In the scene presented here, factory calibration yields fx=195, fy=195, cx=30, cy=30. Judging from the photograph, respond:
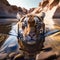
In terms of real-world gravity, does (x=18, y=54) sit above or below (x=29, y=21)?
below

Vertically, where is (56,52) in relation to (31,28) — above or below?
below

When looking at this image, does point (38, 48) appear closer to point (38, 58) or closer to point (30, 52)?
point (30, 52)

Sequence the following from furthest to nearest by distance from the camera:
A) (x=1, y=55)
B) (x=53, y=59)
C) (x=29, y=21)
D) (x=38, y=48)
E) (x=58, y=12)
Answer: (x=58, y=12), (x=29, y=21), (x=38, y=48), (x=1, y=55), (x=53, y=59)

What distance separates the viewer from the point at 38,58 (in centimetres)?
521

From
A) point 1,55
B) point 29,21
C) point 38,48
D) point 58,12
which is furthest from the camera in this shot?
point 58,12

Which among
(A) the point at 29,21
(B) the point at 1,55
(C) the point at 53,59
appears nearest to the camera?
(C) the point at 53,59

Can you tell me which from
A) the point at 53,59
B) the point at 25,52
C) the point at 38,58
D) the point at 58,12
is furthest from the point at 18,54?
the point at 58,12

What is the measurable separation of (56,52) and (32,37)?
3.24ft

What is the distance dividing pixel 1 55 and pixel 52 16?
38784 mm

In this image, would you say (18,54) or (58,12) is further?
(58,12)

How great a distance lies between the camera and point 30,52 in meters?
5.70

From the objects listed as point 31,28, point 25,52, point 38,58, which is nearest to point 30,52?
point 25,52

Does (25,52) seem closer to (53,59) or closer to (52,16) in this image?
(53,59)

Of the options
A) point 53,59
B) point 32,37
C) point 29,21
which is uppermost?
point 29,21
